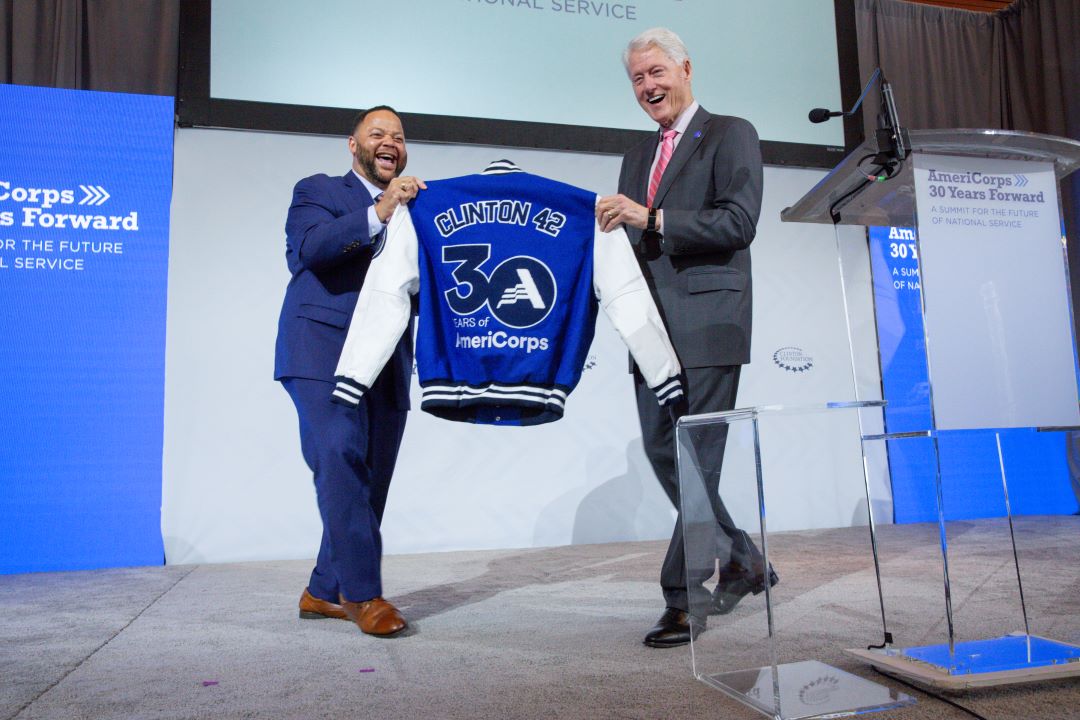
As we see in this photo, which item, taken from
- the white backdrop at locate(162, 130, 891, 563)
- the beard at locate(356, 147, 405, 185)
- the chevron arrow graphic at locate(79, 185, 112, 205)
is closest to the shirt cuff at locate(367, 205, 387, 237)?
the beard at locate(356, 147, 405, 185)

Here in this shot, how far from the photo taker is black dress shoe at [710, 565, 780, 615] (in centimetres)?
133

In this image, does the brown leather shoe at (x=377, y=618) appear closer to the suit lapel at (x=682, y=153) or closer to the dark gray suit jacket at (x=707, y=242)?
the dark gray suit jacket at (x=707, y=242)

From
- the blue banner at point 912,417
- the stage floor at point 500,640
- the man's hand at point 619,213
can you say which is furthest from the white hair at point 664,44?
the stage floor at point 500,640

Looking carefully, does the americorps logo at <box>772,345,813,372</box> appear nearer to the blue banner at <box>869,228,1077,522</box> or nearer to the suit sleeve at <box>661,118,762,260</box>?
the blue banner at <box>869,228,1077,522</box>

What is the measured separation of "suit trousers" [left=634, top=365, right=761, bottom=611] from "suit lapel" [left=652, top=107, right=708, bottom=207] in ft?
1.49

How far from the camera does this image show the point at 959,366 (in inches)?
53.4

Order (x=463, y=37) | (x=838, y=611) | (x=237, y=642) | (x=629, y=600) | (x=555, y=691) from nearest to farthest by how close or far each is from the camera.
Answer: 1. (x=555, y=691)
2. (x=838, y=611)
3. (x=237, y=642)
4. (x=629, y=600)
5. (x=463, y=37)

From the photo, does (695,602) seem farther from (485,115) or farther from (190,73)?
(190,73)

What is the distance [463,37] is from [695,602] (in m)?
3.30

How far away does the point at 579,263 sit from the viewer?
1944 mm

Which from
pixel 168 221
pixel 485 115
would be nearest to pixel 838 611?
pixel 485 115

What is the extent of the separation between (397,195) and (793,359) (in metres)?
3.06

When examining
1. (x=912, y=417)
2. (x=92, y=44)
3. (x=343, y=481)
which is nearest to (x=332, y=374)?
(x=343, y=481)

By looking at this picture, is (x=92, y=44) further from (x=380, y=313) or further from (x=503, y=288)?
(x=503, y=288)
